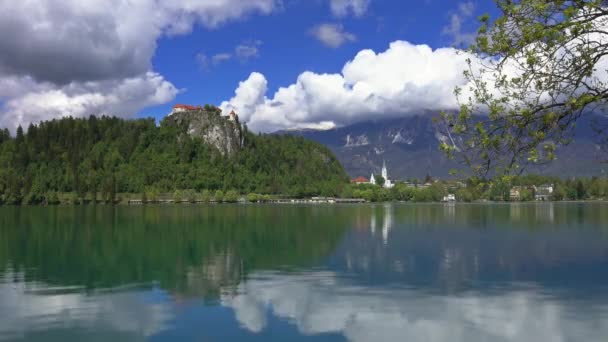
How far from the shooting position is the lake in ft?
59.9

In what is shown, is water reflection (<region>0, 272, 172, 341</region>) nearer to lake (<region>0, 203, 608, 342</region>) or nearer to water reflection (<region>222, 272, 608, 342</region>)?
lake (<region>0, 203, 608, 342</region>)

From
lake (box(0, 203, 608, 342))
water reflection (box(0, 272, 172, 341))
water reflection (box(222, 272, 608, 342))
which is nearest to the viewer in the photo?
water reflection (box(222, 272, 608, 342))

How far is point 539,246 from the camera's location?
4459 cm

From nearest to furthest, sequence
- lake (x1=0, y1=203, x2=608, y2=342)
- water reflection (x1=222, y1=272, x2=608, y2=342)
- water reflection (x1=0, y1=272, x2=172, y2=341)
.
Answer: water reflection (x1=222, y1=272, x2=608, y2=342), water reflection (x1=0, y1=272, x2=172, y2=341), lake (x1=0, y1=203, x2=608, y2=342)

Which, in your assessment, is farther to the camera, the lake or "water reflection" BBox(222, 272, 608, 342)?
the lake

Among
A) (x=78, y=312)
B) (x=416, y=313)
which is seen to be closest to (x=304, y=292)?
(x=416, y=313)

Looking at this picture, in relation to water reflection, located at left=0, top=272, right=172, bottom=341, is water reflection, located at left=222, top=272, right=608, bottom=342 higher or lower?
lower

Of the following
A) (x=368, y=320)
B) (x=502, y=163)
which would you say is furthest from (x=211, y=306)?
(x=502, y=163)

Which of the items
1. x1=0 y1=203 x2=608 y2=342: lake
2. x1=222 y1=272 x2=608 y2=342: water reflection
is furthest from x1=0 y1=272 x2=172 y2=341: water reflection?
x1=222 y1=272 x2=608 y2=342: water reflection

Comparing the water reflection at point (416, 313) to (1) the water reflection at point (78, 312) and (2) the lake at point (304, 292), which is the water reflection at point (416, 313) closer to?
(2) the lake at point (304, 292)

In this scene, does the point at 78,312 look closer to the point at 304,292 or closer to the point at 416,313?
the point at 304,292

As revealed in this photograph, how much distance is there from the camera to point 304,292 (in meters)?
24.7

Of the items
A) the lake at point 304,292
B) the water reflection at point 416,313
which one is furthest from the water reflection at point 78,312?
the water reflection at point 416,313

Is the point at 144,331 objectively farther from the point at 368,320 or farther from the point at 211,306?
the point at 368,320
